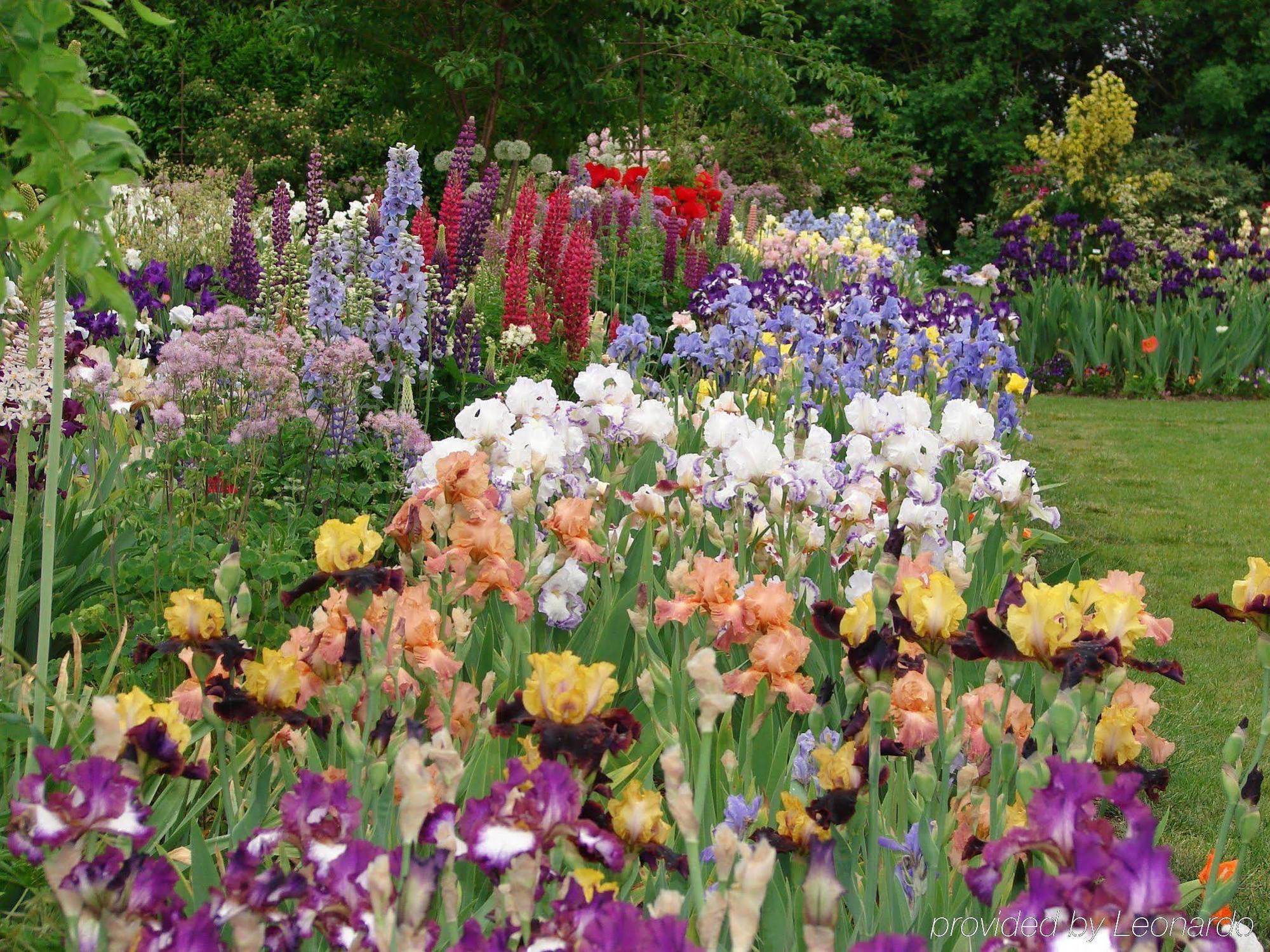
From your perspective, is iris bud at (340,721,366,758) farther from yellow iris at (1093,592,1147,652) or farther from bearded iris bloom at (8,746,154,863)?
yellow iris at (1093,592,1147,652)

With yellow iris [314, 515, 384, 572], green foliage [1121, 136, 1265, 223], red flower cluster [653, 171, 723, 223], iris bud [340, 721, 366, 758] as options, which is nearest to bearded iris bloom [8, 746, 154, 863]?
iris bud [340, 721, 366, 758]

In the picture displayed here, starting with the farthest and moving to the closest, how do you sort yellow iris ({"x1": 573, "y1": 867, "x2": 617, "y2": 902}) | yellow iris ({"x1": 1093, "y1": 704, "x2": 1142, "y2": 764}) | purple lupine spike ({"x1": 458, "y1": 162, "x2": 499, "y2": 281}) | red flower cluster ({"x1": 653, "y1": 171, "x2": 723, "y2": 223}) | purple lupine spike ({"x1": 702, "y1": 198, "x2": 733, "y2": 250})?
purple lupine spike ({"x1": 702, "y1": 198, "x2": 733, "y2": 250}) → red flower cluster ({"x1": 653, "y1": 171, "x2": 723, "y2": 223}) → purple lupine spike ({"x1": 458, "y1": 162, "x2": 499, "y2": 281}) → yellow iris ({"x1": 1093, "y1": 704, "x2": 1142, "y2": 764}) → yellow iris ({"x1": 573, "y1": 867, "x2": 617, "y2": 902})

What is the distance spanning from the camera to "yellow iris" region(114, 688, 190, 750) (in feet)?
4.16

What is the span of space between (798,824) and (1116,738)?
1.53ft

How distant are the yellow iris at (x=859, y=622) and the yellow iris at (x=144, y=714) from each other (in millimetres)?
759

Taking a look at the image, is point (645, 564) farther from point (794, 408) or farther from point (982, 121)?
point (982, 121)

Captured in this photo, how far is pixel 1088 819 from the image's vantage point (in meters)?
1.08

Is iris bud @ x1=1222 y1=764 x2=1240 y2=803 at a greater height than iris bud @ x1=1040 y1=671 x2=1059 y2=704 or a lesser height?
lesser

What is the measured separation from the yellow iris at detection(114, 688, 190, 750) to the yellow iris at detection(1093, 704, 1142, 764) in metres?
1.12

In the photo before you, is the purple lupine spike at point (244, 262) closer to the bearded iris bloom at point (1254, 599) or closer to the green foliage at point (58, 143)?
the green foliage at point (58, 143)

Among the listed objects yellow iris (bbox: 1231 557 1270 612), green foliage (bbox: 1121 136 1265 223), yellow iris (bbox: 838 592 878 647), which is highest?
green foliage (bbox: 1121 136 1265 223)

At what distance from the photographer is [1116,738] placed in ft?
5.36

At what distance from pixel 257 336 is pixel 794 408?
4.54 feet

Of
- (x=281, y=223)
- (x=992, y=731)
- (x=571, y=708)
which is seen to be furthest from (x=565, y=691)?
(x=281, y=223)
